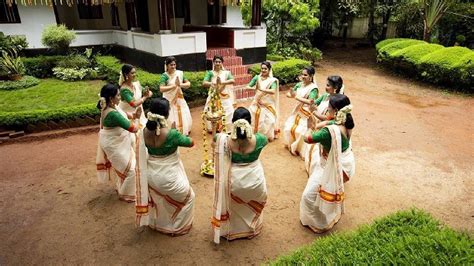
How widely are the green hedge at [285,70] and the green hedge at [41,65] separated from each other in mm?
7251

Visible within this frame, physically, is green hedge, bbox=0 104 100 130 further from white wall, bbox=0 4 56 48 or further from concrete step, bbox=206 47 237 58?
white wall, bbox=0 4 56 48

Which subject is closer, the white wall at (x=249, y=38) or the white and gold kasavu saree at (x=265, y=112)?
the white and gold kasavu saree at (x=265, y=112)

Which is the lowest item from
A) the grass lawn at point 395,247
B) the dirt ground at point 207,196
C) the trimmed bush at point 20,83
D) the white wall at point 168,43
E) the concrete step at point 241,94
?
the dirt ground at point 207,196

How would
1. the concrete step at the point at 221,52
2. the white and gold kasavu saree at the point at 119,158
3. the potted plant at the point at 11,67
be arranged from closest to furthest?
the white and gold kasavu saree at the point at 119,158 < the potted plant at the point at 11,67 < the concrete step at the point at 221,52

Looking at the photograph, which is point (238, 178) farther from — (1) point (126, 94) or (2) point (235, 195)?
(1) point (126, 94)

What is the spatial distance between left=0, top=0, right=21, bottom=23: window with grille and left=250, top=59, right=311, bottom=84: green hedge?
9.07 meters

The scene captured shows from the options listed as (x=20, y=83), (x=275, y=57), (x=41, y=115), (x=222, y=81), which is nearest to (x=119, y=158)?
(x=222, y=81)

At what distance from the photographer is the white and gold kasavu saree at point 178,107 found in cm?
655

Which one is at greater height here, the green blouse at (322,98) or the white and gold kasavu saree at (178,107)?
→ the green blouse at (322,98)

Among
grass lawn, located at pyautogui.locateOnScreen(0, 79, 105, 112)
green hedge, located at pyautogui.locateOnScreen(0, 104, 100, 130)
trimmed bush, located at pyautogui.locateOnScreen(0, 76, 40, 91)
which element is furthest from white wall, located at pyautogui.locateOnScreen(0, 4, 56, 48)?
green hedge, located at pyautogui.locateOnScreen(0, 104, 100, 130)

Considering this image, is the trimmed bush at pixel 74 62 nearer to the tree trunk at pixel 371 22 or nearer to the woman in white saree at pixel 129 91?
the woman in white saree at pixel 129 91

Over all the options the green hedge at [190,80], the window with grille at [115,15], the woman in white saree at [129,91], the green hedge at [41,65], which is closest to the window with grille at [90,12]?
the window with grille at [115,15]

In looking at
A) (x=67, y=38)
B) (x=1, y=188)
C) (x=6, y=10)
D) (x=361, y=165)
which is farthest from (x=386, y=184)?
(x=6, y=10)

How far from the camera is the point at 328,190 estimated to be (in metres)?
3.75
